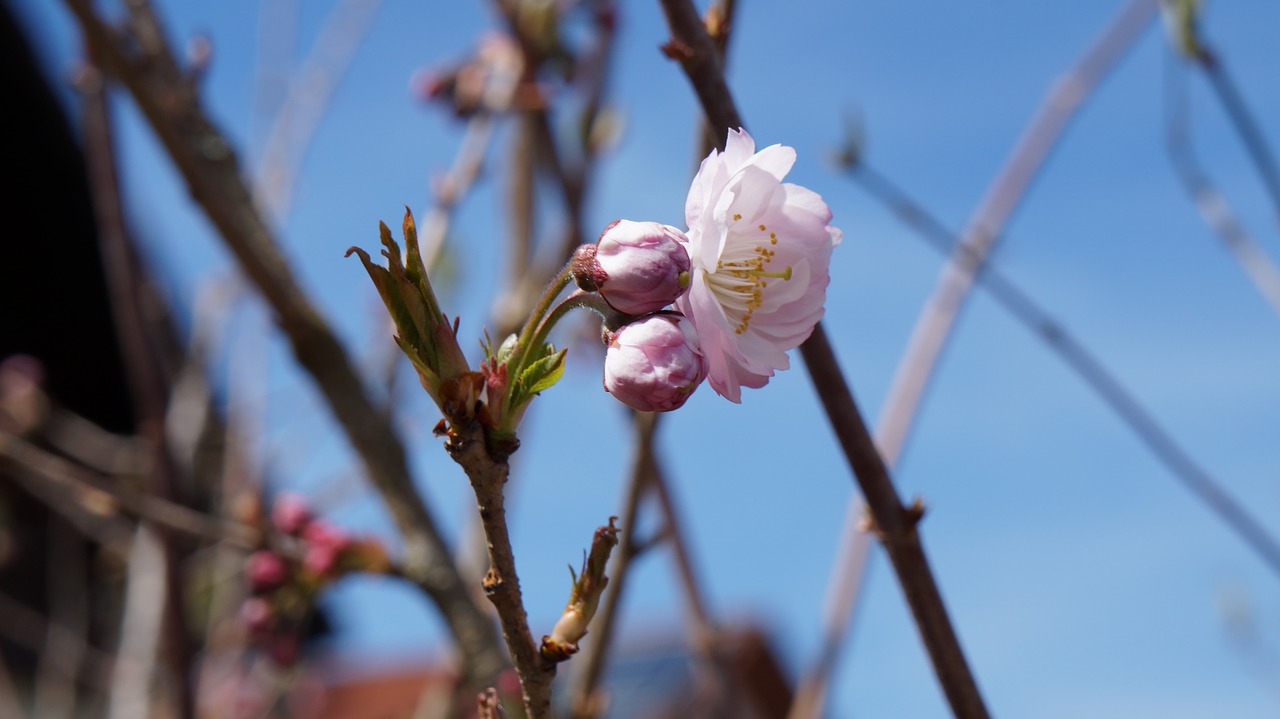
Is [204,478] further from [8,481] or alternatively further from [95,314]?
[95,314]

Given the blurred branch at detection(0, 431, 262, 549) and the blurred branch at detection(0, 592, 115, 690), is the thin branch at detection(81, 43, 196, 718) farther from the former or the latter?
the blurred branch at detection(0, 592, 115, 690)

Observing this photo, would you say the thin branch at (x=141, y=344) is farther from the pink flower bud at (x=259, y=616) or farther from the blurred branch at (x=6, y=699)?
the blurred branch at (x=6, y=699)

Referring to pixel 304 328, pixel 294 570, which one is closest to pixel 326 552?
pixel 294 570

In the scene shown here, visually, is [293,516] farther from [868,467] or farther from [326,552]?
[868,467]

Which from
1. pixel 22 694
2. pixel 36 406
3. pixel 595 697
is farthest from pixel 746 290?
pixel 22 694

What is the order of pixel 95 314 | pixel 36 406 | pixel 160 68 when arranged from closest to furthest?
1. pixel 160 68
2. pixel 36 406
3. pixel 95 314

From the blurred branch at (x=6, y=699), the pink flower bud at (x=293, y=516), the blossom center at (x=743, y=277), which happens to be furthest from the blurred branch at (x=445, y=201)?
the blurred branch at (x=6, y=699)

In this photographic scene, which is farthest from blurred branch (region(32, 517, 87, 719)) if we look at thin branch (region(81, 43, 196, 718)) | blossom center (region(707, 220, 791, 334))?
blossom center (region(707, 220, 791, 334))
